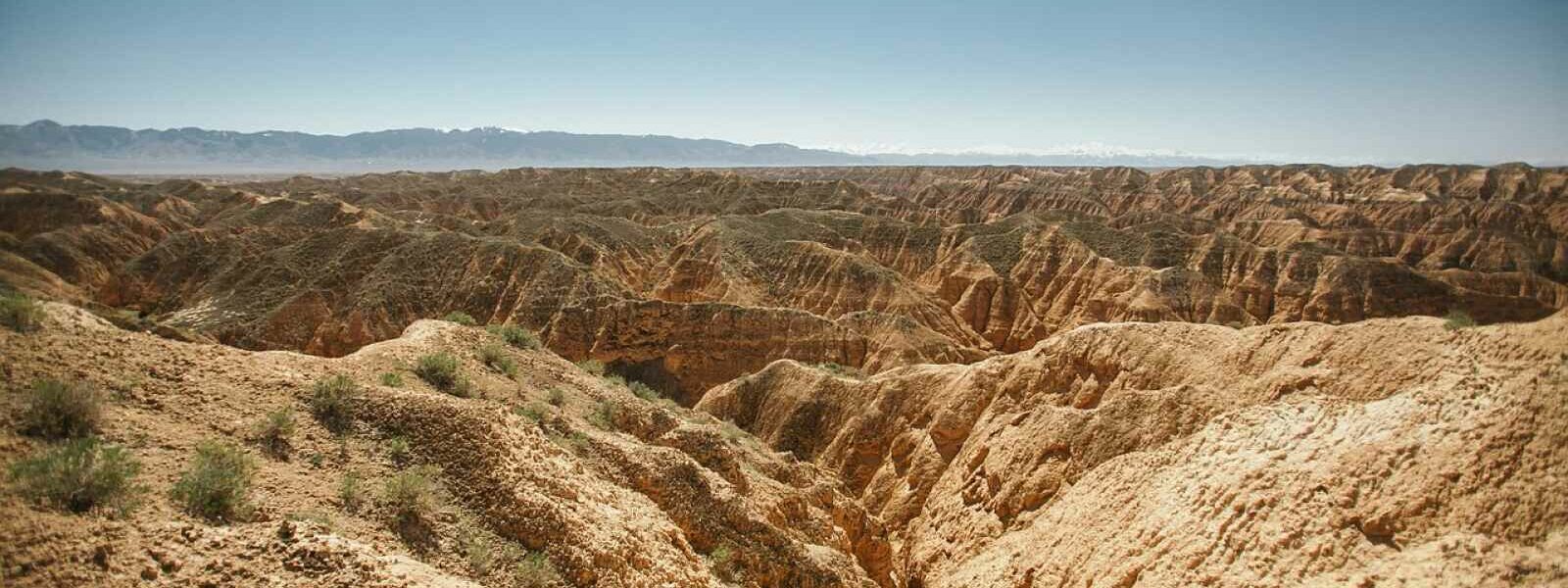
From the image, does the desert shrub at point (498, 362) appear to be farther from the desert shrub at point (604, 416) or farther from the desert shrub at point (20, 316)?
the desert shrub at point (20, 316)

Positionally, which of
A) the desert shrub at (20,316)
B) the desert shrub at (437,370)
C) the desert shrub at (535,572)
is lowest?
the desert shrub at (535,572)

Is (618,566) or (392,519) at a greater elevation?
(392,519)

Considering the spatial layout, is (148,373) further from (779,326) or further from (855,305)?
(855,305)

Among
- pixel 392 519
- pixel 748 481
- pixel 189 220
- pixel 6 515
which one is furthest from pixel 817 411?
pixel 189 220

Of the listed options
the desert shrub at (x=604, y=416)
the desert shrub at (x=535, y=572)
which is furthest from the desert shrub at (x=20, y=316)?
the desert shrub at (x=604, y=416)

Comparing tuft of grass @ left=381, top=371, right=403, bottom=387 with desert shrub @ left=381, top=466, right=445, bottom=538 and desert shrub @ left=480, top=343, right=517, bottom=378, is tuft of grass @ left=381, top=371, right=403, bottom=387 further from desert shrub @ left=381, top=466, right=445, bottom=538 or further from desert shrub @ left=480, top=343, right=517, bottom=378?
desert shrub @ left=480, top=343, right=517, bottom=378

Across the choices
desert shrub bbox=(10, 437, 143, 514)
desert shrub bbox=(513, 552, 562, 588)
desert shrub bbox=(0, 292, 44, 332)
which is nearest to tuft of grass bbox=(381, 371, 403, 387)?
desert shrub bbox=(0, 292, 44, 332)
